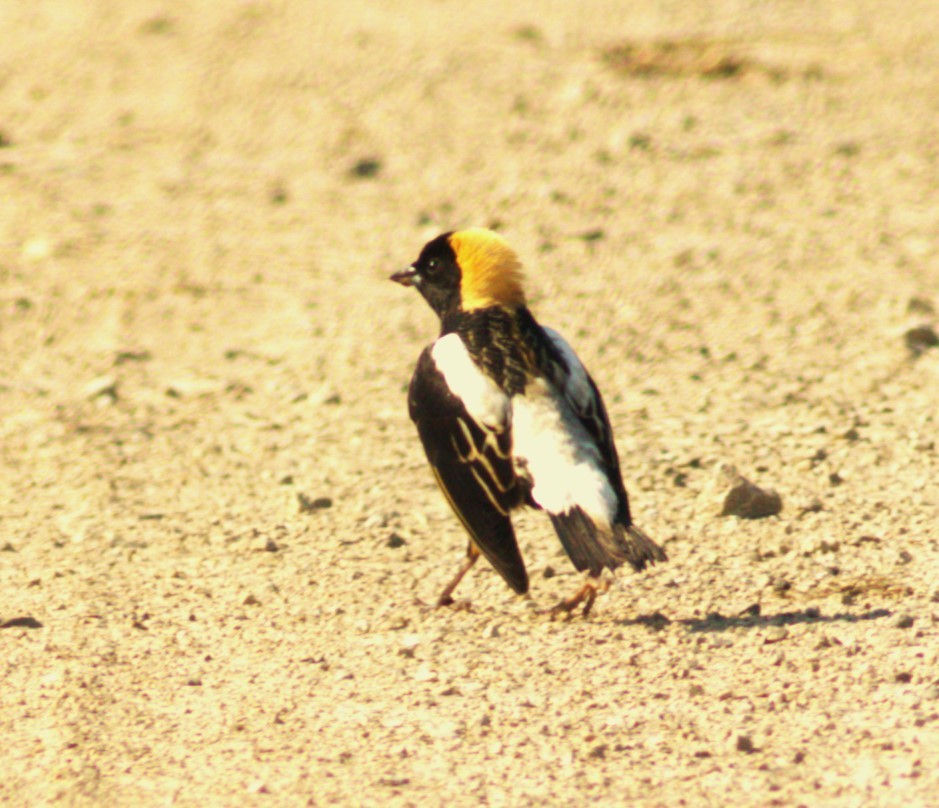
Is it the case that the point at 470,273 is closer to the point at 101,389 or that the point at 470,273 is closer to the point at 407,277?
the point at 407,277

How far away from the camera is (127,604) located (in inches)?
225

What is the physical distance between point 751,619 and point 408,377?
9.28ft

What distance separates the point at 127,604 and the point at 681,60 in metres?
7.55

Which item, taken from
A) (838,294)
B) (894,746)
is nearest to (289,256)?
(838,294)

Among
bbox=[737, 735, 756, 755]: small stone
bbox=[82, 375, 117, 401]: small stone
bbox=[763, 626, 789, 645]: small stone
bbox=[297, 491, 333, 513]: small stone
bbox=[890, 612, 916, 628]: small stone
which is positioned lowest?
bbox=[890, 612, 916, 628]: small stone

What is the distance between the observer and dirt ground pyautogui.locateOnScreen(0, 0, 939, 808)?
4.69 meters

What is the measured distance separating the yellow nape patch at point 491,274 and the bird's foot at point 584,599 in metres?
1.12

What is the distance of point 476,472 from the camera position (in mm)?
5508

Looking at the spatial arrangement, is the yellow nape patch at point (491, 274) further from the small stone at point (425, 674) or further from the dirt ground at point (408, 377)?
the small stone at point (425, 674)

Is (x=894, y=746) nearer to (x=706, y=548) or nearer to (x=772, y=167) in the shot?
(x=706, y=548)

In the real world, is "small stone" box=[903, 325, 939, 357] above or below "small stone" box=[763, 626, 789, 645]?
above

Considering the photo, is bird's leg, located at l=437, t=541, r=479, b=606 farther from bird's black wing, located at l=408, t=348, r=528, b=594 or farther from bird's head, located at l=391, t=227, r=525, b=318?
bird's head, located at l=391, t=227, r=525, b=318

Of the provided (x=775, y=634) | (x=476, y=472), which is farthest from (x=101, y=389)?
(x=775, y=634)

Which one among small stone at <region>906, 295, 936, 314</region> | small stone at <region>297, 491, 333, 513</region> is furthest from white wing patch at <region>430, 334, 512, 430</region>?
small stone at <region>906, 295, 936, 314</region>
